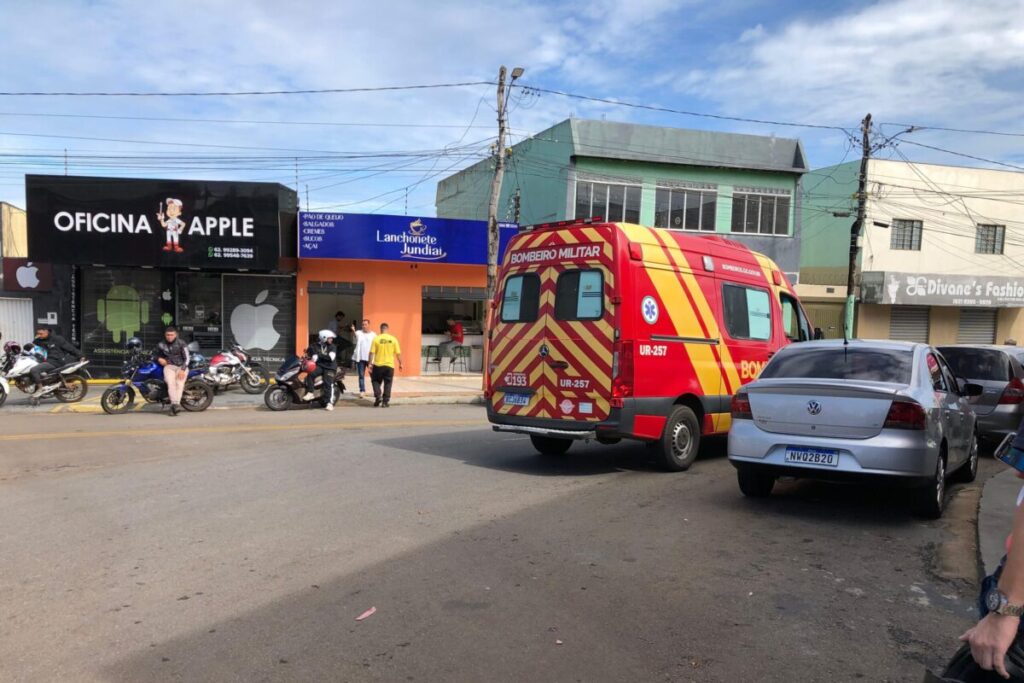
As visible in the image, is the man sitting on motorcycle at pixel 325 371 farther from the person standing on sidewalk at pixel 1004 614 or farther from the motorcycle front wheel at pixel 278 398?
the person standing on sidewalk at pixel 1004 614

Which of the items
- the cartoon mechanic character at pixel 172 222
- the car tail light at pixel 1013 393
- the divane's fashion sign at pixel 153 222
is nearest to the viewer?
the car tail light at pixel 1013 393

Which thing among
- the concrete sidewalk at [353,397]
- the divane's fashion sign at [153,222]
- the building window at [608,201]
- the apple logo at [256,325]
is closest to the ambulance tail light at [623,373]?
the concrete sidewalk at [353,397]

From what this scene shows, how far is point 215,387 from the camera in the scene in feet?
50.4

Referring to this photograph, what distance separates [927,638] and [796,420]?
2628mm

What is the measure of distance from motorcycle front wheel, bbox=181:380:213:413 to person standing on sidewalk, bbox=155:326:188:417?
336 millimetres

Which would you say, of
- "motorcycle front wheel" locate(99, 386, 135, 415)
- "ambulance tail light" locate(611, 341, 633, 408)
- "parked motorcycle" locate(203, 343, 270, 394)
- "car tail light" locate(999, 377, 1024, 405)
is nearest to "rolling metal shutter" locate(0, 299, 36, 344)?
"parked motorcycle" locate(203, 343, 270, 394)

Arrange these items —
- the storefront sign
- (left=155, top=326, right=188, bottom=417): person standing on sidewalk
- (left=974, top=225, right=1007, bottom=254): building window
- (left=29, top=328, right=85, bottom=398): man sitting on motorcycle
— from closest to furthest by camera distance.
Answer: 1. (left=155, top=326, right=188, bottom=417): person standing on sidewalk
2. (left=29, top=328, right=85, bottom=398): man sitting on motorcycle
3. the storefront sign
4. (left=974, top=225, right=1007, bottom=254): building window

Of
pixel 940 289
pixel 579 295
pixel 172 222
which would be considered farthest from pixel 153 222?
pixel 940 289

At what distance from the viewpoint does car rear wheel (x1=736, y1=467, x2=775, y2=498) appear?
6992mm

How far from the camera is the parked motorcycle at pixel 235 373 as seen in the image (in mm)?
15305

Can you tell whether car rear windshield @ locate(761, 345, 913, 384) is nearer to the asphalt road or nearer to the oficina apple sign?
the asphalt road

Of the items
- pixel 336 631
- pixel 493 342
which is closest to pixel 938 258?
pixel 493 342

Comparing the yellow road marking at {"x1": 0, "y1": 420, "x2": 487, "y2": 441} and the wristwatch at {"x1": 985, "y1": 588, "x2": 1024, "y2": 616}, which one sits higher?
the wristwatch at {"x1": 985, "y1": 588, "x2": 1024, "y2": 616}

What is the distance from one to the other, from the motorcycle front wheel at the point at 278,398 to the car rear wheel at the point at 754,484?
1001cm
